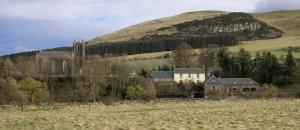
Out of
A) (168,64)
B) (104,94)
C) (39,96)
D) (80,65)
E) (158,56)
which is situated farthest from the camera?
(158,56)

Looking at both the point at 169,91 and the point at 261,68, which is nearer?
the point at 169,91

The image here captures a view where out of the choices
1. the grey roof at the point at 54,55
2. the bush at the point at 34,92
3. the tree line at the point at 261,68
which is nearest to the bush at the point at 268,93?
the tree line at the point at 261,68

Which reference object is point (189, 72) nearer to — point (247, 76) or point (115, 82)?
point (247, 76)

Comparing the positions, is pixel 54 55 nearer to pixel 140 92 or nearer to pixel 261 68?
pixel 261 68

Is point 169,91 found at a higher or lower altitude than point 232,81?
lower

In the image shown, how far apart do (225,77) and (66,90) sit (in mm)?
47774

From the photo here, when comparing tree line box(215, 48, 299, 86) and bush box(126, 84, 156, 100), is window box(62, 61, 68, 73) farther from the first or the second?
bush box(126, 84, 156, 100)

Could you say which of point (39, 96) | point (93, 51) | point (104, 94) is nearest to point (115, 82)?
point (104, 94)

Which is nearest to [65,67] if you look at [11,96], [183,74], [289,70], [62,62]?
[62,62]

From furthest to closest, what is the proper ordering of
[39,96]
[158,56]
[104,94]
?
[158,56] < [104,94] < [39,96]

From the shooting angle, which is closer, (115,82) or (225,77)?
(115,82)

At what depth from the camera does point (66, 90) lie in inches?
3487

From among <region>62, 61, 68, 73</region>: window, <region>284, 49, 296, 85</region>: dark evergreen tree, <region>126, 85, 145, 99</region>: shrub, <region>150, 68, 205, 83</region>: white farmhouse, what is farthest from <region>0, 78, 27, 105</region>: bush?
<region>284, 49, 296, 85</region>: dark evergreen tree

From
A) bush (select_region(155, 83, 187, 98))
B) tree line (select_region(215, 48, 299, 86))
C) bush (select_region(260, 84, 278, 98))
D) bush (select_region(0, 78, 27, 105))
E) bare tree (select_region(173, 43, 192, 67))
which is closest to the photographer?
bush (select_region(0, 78, 27, 105))
